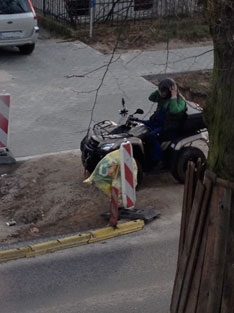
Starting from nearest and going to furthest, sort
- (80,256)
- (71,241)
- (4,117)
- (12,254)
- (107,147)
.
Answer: (12,254), (80,256), (71,241), (107,147), (4,117)

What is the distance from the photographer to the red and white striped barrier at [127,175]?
9.05 metres

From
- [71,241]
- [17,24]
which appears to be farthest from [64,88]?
[71,241]

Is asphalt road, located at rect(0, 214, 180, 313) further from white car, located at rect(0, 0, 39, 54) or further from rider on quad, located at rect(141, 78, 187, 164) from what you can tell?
white car, located at rect(0, 0, 39, 54)

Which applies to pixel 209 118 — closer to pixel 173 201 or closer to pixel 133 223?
pixel 133 223

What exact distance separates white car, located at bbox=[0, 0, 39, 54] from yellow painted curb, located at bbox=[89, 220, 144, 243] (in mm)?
9290

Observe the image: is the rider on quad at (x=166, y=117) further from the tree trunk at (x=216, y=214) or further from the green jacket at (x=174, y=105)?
the tree trunk at (x=216, y=214)

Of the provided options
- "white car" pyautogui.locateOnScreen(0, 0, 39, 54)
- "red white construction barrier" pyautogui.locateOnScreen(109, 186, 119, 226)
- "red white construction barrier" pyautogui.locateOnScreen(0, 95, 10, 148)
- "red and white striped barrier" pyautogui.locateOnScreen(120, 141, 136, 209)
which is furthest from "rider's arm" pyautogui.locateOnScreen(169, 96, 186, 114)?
"white car" pyautogui.locateOnScreen(0, 0, 39, 54)

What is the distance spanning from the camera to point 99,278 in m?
8.00

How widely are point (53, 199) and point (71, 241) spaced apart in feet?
4.17

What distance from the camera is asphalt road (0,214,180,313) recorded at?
7473mm

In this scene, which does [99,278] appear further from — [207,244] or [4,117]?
[4,117]

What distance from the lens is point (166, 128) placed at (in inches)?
399

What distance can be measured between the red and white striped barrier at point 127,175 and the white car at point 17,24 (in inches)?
351

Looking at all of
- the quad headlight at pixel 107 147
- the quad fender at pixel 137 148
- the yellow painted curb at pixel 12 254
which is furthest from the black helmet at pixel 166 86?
the yellow painted curb at pixel 12 254
